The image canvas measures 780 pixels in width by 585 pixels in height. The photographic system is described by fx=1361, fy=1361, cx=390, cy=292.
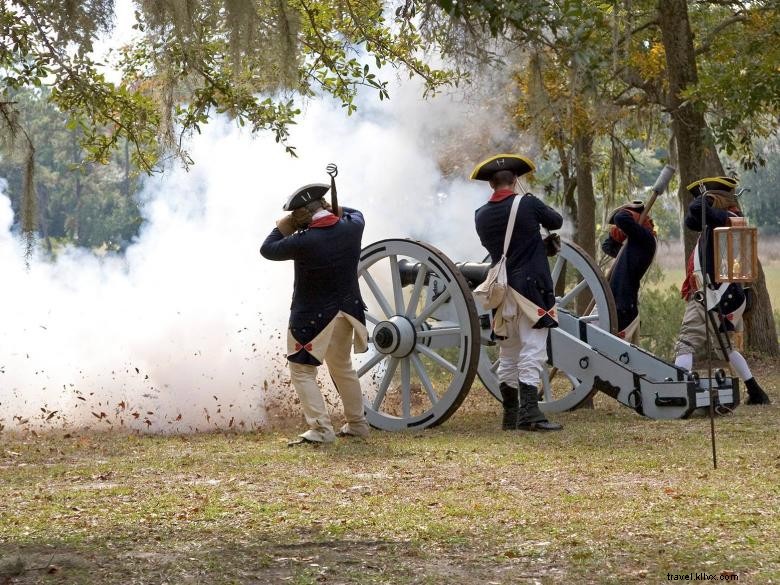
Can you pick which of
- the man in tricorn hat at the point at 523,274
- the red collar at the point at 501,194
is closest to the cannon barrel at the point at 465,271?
the man in tricorn hat at the point at 523,274

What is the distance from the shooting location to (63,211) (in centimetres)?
3959

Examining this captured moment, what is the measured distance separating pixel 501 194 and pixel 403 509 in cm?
313

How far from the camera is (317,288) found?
25.7 feet

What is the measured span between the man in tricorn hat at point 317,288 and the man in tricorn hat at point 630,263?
2.70 metres

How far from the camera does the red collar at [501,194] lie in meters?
8.16

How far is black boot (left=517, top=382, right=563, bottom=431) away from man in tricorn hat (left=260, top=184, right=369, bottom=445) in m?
1.01

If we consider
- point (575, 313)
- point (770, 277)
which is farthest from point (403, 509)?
point (770, 277)

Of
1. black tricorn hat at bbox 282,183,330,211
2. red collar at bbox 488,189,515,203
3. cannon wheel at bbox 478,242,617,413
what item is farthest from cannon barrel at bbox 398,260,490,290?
black tricorn hat at bbox 282,183,330,211

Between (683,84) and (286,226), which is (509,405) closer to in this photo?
(286,226)

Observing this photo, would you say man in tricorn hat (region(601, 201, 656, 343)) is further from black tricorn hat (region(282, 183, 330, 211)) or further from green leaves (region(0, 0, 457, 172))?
black tricorn hat (region(282, 183, 330, 211))

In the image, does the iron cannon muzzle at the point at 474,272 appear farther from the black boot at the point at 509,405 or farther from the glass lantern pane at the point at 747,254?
the glass lantern pane at the point at 747,254

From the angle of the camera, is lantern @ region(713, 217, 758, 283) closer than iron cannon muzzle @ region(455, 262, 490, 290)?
Yes

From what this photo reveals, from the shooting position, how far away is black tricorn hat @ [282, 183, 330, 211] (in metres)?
7.77

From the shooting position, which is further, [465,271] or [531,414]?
[465,271]
